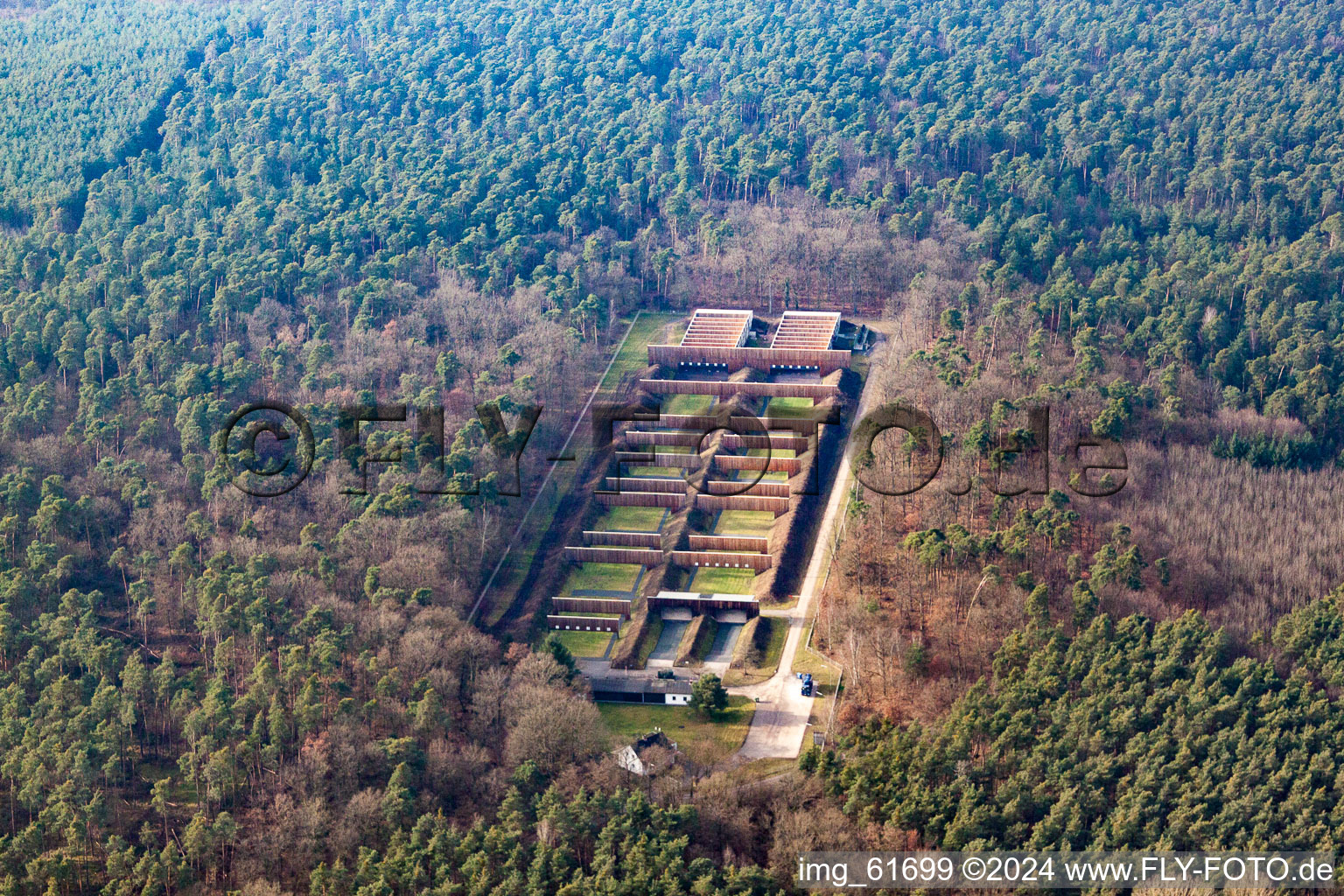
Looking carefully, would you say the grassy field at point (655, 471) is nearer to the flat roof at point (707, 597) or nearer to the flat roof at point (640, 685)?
the flat roof at point (707, 597)

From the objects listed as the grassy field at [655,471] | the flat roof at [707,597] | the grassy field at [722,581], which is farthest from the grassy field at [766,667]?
the grassy field at [655,471]

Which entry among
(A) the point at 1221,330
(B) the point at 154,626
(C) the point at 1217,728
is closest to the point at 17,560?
(B) the point at 154,626

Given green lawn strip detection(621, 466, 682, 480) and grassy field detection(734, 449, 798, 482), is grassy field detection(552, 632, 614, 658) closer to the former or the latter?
green lawn strip detection(621, 466, 682, 480)

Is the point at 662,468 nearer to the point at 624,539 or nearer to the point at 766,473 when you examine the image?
the point at 766,473

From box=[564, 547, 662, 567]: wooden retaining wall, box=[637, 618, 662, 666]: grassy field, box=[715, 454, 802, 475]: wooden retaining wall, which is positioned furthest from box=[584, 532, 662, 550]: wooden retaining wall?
box=[715, 454, 802, 475]: wooden retaining wall

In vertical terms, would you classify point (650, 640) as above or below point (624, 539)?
below

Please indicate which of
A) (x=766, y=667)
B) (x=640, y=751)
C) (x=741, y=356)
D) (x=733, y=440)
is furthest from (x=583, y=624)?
(x=741, y=356)
